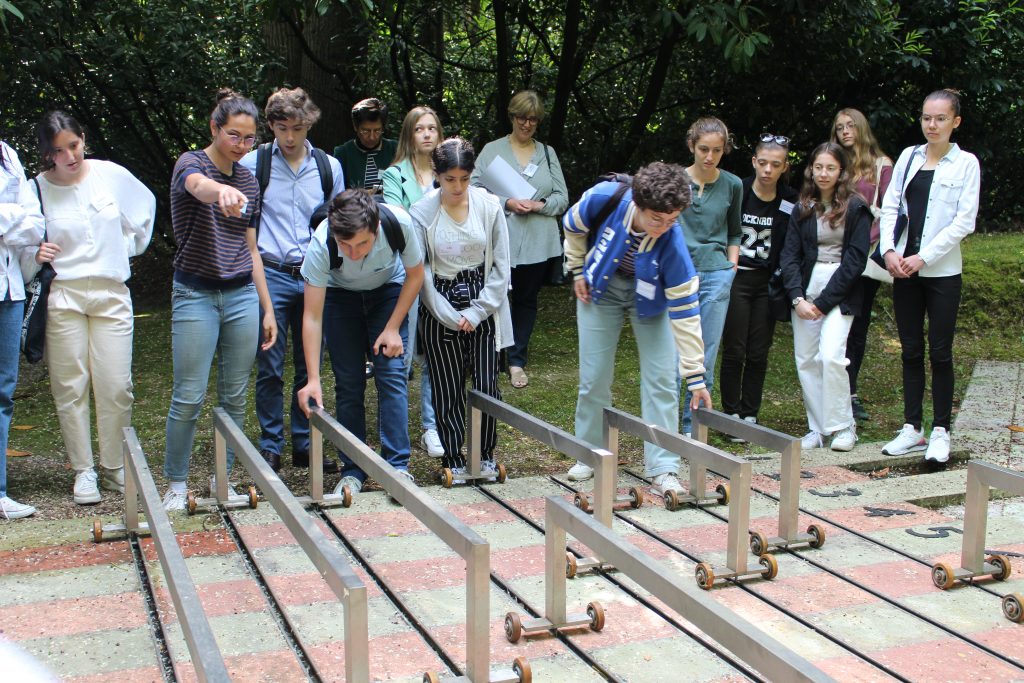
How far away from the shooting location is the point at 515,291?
7.54 m

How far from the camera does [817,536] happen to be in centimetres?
450

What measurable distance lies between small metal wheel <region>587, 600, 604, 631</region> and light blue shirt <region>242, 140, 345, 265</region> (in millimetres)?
2636

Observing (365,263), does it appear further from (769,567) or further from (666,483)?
(769,567)

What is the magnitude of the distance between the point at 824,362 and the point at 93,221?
3923 millimetres

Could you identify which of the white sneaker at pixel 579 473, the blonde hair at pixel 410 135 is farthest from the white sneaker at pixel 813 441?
the blonde hair at pixel 410 135

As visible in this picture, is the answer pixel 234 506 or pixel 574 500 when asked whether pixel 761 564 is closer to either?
pixel 574 500

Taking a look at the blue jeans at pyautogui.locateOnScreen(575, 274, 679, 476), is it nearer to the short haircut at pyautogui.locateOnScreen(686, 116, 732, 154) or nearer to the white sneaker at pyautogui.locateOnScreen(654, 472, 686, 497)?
the white sneaker at pyautogui.locateOnScreen(654, 472, 686, 497)

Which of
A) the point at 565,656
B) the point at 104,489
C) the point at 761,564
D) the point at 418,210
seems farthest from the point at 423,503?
the point at 104,489

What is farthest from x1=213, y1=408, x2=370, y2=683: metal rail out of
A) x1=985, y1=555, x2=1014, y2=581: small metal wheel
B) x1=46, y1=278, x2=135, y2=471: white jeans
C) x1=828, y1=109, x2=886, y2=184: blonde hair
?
x1=828, y1=109, x2=886, y2=184: blonde hair

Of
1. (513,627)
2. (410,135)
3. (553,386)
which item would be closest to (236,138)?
(410,135)

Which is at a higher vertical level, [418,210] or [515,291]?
[418,210]

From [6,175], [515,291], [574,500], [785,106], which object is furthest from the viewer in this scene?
[785,106]

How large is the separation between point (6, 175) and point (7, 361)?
833mm

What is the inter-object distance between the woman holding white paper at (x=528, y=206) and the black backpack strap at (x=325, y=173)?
1680 mm
